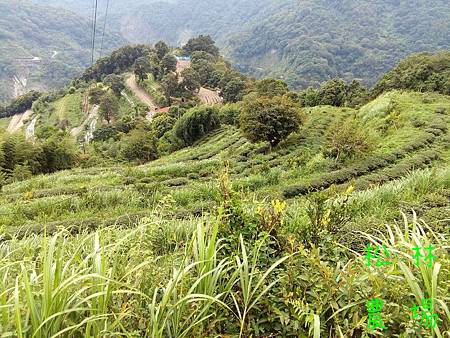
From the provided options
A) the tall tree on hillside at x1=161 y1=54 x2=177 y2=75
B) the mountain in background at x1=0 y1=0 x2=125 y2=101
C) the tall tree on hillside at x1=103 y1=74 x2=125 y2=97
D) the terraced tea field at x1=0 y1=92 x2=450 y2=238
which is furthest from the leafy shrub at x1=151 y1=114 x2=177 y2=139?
the mountain in background at x1=0 y1=0 x2=125 y2=101

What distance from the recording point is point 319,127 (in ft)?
77.9

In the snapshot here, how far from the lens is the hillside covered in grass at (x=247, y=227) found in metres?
2.06

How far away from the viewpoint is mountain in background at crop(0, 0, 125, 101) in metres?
125

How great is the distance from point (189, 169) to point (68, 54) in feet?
592

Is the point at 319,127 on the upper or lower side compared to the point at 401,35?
lower

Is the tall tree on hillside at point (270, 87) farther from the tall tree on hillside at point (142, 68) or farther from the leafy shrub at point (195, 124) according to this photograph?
the tall tree on hillside at point (142, 68)

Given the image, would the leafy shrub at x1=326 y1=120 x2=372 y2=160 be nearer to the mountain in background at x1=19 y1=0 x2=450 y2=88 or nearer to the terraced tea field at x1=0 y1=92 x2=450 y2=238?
the terraced tea field at x1=0 y1=92 x2=450 y2=238

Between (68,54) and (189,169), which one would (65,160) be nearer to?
(189,169)

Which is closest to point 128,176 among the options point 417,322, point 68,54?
point 417,322

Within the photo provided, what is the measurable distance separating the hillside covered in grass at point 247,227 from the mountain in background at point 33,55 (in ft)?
337

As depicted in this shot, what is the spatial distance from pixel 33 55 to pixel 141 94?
4566 inches

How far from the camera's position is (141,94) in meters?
67.3

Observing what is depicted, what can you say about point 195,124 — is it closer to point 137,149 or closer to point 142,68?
point 137,149

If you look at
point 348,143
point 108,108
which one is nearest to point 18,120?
point 108,108
